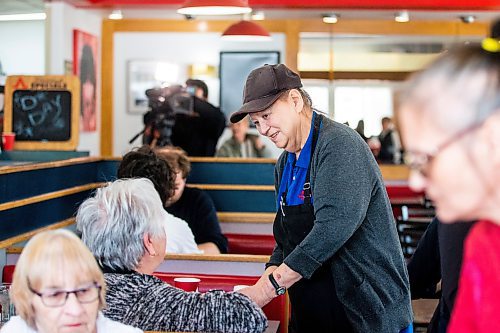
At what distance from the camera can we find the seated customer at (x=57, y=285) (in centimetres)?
199

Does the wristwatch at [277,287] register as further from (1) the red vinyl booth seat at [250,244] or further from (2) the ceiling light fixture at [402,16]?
(2) the ceiling light fixture at [402,16]

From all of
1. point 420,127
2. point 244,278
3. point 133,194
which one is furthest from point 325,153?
point 420,127

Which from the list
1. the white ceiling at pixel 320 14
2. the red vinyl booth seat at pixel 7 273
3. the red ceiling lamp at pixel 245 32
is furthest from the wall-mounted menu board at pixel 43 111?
the white ceiling at pixel 320 14

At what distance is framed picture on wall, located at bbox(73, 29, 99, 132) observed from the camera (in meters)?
9.19

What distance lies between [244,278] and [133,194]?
1084 millimetres

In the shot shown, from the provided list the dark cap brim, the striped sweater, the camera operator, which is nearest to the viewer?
the striped sweater

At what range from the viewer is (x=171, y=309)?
259 centimetres

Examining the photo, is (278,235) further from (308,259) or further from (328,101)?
(328,101)

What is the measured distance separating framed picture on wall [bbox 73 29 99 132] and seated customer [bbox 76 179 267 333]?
669 centimetres

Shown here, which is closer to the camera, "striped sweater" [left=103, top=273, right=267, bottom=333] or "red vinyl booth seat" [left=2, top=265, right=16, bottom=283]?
"striped sweater" [left=103, top=273, right=267, bottom=333]

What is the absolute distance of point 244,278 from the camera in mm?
3609

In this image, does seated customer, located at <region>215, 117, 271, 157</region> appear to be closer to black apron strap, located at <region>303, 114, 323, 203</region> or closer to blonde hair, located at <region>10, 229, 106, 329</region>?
black apron strap, located at <region>303, 114, 323, 203</region>

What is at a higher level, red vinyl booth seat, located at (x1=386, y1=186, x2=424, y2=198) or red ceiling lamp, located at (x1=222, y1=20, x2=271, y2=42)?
red ceiling lamp, located at (x1=222, y1=20, x2=271, y2=42)

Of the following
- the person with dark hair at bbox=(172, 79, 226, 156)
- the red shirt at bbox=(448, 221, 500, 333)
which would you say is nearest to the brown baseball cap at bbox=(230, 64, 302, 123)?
the red shirt at bbox=(448, 221, 500, 333)
